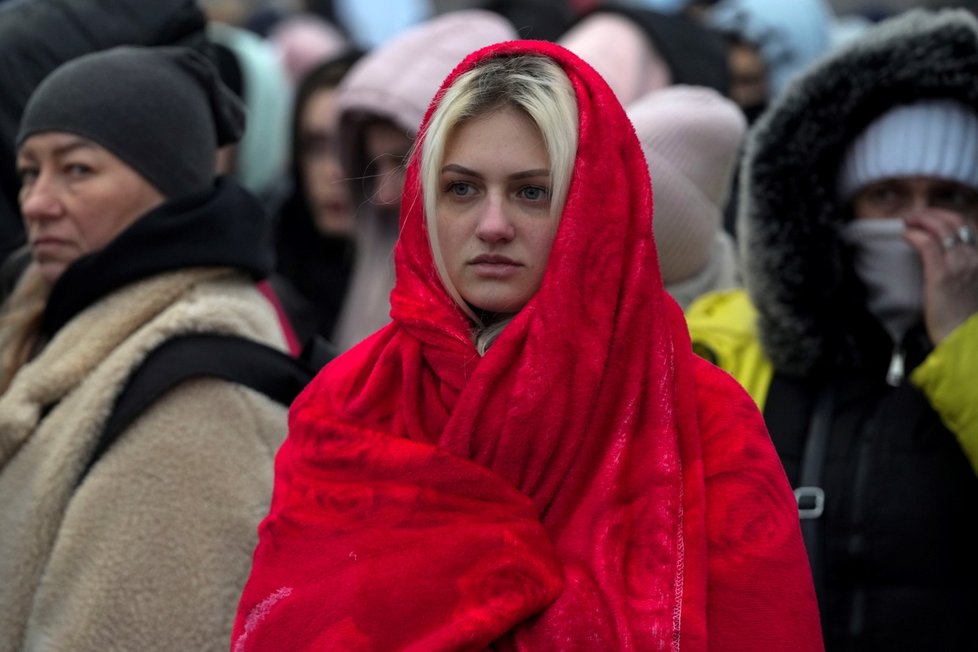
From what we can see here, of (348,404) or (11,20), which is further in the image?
(11,20)

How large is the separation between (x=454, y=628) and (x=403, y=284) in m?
0.60

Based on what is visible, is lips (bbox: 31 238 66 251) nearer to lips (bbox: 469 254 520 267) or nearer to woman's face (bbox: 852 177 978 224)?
lips (bbox: 469 254 520 267)

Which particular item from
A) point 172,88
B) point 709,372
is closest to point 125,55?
point 172,88

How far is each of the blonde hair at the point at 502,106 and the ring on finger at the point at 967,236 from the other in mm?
1247

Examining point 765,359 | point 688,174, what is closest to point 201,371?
point 765,359

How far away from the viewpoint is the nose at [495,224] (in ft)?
7.82

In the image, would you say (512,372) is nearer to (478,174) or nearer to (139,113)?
(478,174)

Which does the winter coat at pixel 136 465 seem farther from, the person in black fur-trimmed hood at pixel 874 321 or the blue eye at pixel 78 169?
the person in black fur-trimmed hood at pixel 874 321

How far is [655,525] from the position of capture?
2273 mm

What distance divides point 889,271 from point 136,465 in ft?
5.62

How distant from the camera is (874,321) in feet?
11.1

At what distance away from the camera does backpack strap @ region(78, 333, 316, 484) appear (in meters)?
3.07

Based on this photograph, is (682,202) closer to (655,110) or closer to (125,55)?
(655,110)

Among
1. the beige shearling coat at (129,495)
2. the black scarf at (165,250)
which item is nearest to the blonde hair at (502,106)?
the beige shearling coat at (129,495)
